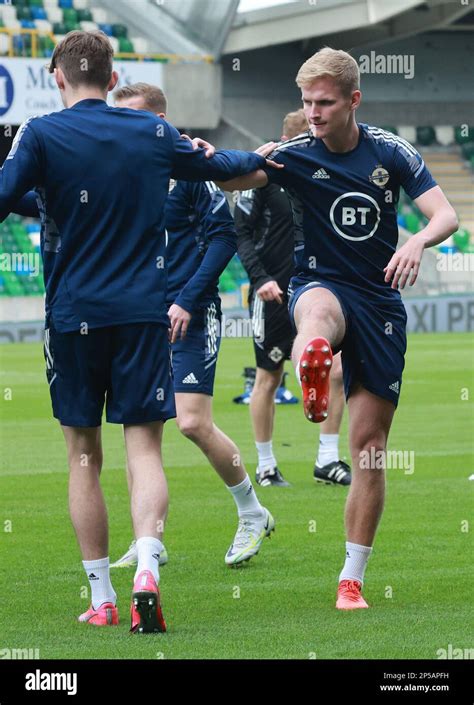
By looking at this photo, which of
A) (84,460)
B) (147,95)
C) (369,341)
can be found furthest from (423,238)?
(147,95)

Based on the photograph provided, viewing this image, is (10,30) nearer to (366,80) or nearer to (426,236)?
(366,80)

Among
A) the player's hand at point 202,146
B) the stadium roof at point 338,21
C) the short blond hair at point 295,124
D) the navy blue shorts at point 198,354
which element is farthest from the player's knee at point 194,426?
the stadium roof at point 338,21

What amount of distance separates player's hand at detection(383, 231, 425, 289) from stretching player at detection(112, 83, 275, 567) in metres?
1.82

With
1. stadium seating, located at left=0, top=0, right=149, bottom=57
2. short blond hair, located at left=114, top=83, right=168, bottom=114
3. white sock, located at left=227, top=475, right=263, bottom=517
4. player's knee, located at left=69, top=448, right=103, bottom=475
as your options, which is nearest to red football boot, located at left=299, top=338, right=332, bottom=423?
player's knee, located at left=69, top=448, right=103, bottom=475

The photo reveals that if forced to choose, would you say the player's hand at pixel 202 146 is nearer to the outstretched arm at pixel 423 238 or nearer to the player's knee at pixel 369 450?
the outstretched arm at pixel 423 238

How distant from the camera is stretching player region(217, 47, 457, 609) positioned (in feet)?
19.2

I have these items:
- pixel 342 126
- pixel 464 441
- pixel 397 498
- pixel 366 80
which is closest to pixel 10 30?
pixel 366 80

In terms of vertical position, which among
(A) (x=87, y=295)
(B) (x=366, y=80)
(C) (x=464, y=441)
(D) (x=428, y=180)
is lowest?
(C) (x=464, y=441)

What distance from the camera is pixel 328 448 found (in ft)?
33.5

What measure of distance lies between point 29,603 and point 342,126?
2465mm

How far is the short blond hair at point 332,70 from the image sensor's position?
579cm

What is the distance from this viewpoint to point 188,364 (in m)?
7.54

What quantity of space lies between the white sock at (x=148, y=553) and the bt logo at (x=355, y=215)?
155cm

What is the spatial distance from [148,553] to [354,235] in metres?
1.63
